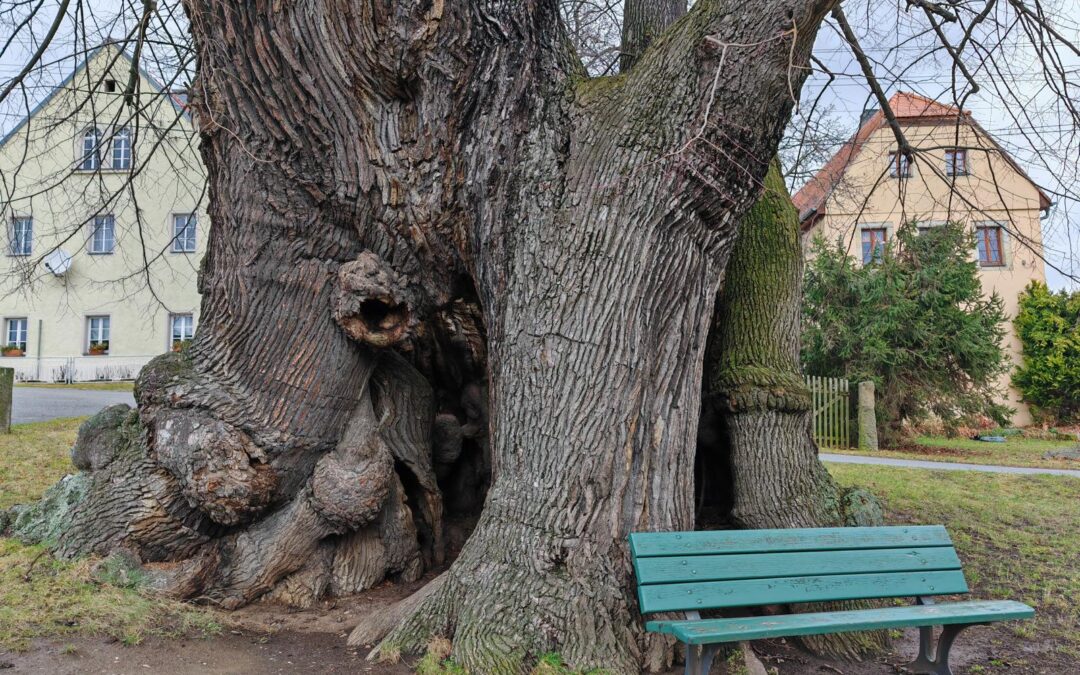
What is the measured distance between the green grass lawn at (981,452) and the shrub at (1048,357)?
11.8ft

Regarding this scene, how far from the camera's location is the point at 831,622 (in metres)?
3.33

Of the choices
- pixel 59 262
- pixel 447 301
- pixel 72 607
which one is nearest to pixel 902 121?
pixel 447 301

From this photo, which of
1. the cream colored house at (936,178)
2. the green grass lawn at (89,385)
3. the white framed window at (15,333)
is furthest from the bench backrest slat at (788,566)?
the white framed window at (15,333)

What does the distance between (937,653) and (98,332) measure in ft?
88.6

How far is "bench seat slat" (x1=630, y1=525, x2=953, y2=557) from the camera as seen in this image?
361 cm

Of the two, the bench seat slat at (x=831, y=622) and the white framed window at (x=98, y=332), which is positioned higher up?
the white framed window at (x=98, y=332)

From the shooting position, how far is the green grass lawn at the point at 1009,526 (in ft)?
16.2

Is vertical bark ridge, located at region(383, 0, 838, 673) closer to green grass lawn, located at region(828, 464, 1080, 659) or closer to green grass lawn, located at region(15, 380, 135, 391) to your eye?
green grass lawn, located at region(828, 464, 1080, 659)

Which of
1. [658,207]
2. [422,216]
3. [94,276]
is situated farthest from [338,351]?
[94,276]

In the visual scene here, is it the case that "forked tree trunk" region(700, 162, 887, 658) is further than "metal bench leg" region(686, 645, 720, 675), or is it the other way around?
"forked tree trunk" region(700, 162, 887, 658)

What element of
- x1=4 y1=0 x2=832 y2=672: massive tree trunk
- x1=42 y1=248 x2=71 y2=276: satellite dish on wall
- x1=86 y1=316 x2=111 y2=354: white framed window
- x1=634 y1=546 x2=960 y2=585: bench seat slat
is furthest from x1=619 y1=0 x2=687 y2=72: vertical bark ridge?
x1=86 y1=316 x2=111 y2=354: white framed window

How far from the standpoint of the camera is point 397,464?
18.0 ft

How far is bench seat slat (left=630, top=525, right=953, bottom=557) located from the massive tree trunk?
20 cm

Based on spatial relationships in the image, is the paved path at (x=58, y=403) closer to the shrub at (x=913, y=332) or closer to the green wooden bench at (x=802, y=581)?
the green wooden bench at (x=802, y=581)
